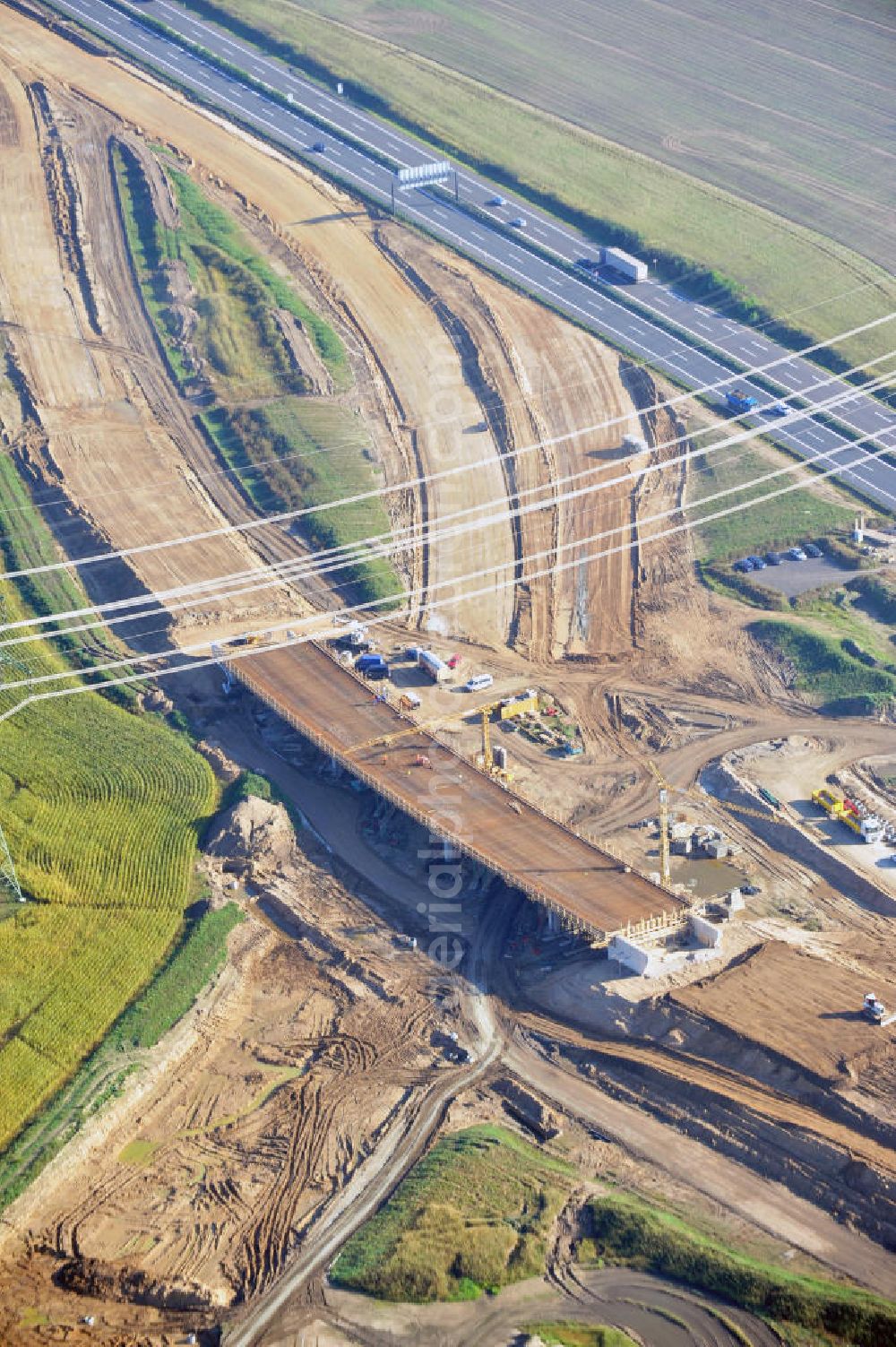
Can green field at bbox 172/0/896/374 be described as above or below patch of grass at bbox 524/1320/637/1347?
above

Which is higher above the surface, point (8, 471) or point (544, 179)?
point (544, 179)

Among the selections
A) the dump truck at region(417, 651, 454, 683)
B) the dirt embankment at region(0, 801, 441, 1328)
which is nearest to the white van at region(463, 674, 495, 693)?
the dump truck at region(417, 651, 454, 683)

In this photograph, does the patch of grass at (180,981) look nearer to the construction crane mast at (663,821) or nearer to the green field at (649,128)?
the construction crane mast at (663,821)

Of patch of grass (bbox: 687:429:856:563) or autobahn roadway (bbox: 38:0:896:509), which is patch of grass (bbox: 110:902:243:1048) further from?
autobahn roadway (bbox: 38:0:896:509)

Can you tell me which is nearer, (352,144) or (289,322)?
(289,322)

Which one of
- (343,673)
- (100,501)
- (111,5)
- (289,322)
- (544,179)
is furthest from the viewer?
(111,5)

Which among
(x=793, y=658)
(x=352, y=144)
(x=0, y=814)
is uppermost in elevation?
(x=352, y=144)

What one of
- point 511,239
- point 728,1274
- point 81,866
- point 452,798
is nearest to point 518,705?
point 452,798

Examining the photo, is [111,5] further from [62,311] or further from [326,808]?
[326,808]

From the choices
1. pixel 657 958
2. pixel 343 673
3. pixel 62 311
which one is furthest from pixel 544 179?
pixel 657 958
